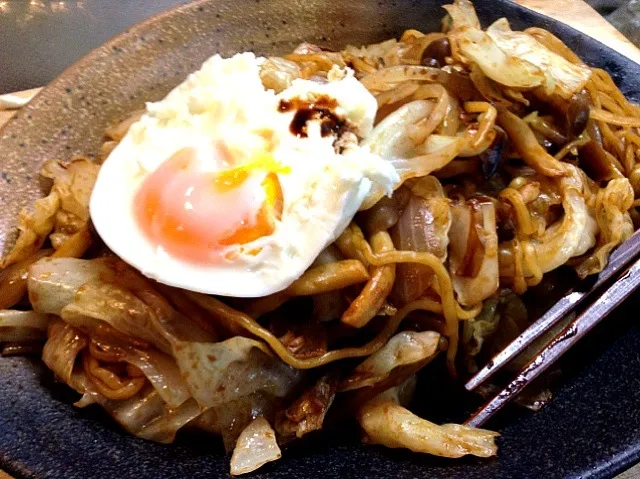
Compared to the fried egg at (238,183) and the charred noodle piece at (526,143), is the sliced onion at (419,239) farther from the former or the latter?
the charred noodle piece at (526,143)

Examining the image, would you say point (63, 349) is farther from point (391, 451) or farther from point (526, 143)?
point (526, 143)

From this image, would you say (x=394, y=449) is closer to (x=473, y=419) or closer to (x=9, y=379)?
(x=473, y=419)

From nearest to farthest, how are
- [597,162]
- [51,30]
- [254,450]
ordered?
[254,450]
[597,162]
[51,30]

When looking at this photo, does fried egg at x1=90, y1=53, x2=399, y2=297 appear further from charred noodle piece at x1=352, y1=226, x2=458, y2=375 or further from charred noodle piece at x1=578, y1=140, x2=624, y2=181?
charred noodle piece at x1=578, y1=140, x2=624, y2=181

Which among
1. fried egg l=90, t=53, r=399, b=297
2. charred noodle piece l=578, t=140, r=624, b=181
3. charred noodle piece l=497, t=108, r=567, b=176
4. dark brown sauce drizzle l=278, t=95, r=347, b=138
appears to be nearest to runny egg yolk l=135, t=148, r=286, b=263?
fried egg l=90, t=53, r=399, b=297

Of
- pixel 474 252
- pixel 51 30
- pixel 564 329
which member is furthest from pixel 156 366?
pixel 51 30

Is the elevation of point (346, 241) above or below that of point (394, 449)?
above

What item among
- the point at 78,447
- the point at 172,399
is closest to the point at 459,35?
the point at 172,399
